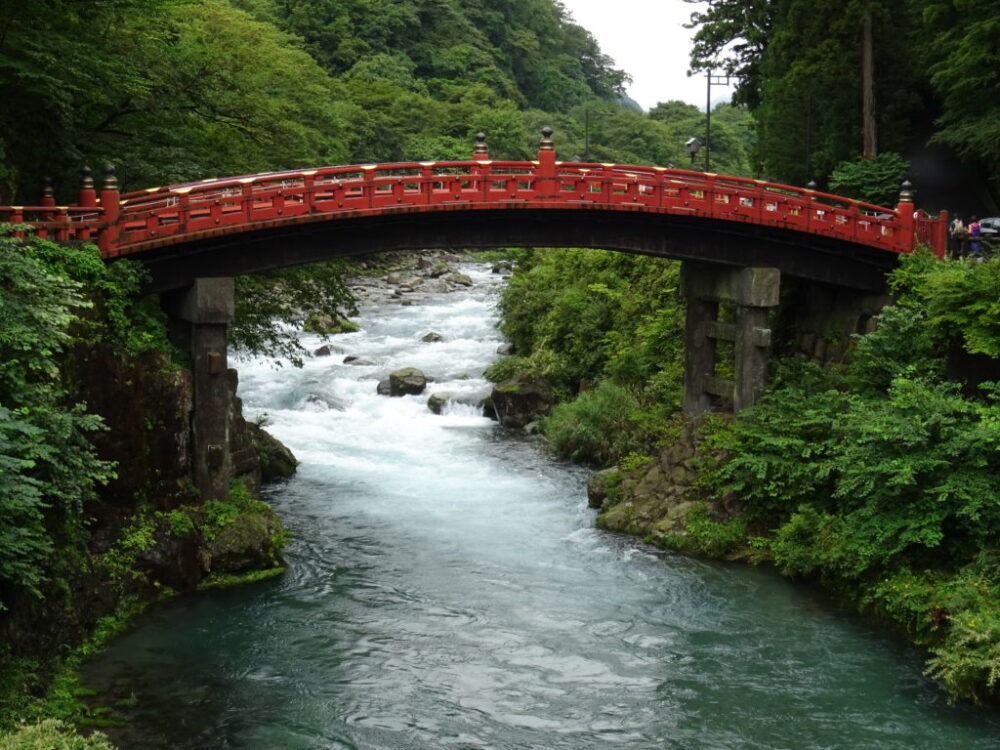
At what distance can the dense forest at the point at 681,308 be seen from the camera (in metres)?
20.8

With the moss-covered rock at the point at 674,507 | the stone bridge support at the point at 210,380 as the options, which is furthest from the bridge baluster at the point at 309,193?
the moss-covered rock at the point at 674,507

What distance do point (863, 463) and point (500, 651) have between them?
27.7 ft

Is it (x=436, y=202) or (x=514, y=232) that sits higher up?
(x=436, y=202)

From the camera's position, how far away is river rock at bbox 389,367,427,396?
44312mm

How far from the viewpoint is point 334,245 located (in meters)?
29.0

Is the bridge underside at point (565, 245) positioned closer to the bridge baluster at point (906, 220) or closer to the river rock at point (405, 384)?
the bridge baluster at point (906, 220)

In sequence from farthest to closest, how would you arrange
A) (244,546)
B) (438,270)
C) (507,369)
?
(438,270) < (507,369) < (244,546)

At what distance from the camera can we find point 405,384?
146 feet

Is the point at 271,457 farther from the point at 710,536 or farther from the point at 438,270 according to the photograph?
the point at 438,270

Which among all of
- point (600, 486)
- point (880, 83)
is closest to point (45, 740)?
point (600, 486)

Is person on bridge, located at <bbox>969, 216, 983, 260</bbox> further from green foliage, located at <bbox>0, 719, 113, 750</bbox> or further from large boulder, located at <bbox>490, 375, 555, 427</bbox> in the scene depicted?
green foliage, located at <bbox>0, 719, 113, 750</bbox>

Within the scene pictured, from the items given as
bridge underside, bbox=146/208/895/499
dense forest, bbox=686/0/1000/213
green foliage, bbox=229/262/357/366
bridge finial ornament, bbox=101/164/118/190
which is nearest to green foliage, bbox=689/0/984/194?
dense forest, bbox=686/0/1000/213

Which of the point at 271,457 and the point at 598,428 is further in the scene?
the point at 598,428

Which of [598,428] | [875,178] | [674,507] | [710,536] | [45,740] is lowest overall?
[45,740]
